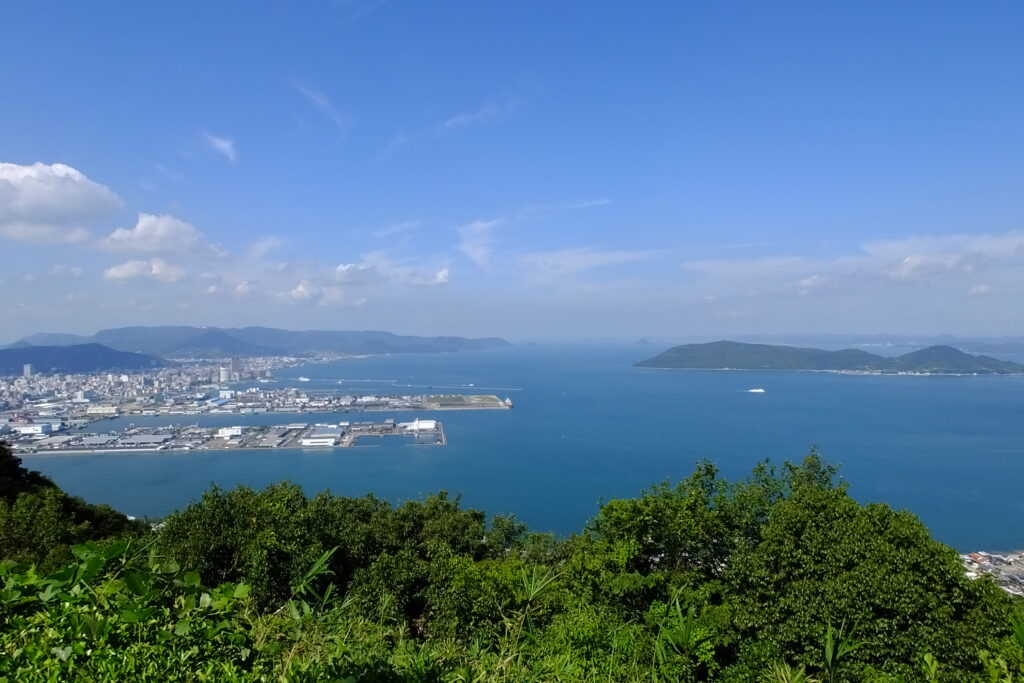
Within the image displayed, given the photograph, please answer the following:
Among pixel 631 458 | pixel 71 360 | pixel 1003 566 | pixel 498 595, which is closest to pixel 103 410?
pixel 631 458

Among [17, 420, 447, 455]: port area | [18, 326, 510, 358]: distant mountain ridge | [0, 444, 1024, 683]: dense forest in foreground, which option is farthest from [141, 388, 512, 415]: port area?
[18, 326, 510, 358]: distant mountain ridge

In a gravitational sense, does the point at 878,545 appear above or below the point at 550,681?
below

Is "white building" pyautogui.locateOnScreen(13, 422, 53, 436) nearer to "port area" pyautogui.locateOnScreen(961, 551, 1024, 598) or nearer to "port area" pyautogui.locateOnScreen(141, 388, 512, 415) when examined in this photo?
"port area" pyautogui.locateOnScreen(141, 388, 512, 415)

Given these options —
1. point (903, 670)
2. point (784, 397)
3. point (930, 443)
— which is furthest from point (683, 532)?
point (784, 397)

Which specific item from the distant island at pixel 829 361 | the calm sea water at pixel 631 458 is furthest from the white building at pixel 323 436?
the distant island at pixel 829 361

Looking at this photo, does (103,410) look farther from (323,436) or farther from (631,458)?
(631,458)

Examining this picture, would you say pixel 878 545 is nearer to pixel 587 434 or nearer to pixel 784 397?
pixel 587 434
